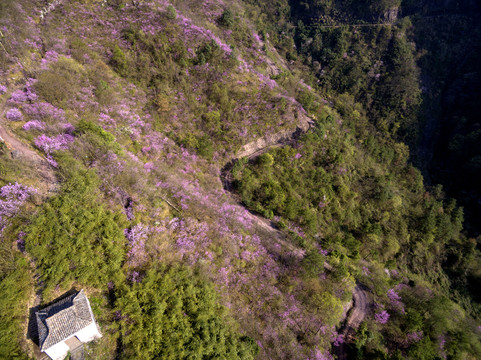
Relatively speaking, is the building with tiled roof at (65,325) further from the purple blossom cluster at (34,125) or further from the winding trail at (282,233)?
the winding trail at (282,233)

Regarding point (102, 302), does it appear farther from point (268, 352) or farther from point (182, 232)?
point (268, 352)

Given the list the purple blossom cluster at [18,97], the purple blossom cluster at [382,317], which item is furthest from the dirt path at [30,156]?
the purple blossom cluster at [382,317]

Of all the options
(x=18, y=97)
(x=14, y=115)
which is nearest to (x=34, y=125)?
(x=14, y=115)

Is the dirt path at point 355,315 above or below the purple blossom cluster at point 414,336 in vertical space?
below

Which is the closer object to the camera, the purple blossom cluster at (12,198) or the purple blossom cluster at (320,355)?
the purple blossom cluster at (12,198)

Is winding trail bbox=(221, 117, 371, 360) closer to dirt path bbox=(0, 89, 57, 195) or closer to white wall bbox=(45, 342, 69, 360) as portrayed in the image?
dirt path bbox=(0, 89, 57, 195)

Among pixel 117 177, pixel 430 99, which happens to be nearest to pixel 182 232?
pixel 117 177

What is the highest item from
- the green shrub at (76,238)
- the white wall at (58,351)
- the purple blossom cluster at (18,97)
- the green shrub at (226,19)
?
the green shrub at (226,19)
